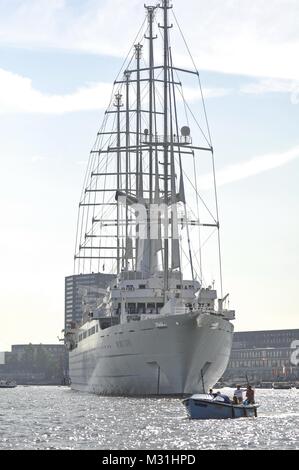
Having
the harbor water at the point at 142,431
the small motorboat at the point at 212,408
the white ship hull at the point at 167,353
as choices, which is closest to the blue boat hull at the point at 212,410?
the small motorboat at the point at 212,408

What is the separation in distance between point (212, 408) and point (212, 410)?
5.6 inches

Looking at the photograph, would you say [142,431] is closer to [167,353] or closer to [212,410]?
[212,410]

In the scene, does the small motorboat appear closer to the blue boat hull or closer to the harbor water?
the blue boat hull

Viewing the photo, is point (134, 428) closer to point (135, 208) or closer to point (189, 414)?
point (189, 414)

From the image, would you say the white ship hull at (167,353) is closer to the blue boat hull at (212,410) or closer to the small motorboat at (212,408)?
the small motorboat at (212,408)

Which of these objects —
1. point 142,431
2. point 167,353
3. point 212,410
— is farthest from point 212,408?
point 167,353

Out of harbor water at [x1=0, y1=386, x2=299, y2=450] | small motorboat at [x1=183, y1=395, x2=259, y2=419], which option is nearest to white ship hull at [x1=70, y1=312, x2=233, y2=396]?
harbor water at [x1=0, y1=386, x2=299, y2=450]

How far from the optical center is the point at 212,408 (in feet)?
214

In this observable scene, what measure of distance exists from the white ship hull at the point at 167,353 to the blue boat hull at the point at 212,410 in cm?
2352

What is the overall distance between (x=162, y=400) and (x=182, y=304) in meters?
15.5

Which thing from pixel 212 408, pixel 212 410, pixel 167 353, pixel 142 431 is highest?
pixel 167 353

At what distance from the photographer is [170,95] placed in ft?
356
